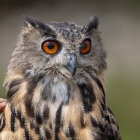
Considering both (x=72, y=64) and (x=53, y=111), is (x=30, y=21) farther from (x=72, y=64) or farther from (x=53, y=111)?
(x=53, y=111)

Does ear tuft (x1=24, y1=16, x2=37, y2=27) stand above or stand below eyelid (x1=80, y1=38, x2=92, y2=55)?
above

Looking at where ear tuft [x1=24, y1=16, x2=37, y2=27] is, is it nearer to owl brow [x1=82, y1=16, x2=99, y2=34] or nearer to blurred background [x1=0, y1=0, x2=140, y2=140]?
owl brow [x1=82, y1=16, x2=99, y2=34]

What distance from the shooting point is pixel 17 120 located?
253cm

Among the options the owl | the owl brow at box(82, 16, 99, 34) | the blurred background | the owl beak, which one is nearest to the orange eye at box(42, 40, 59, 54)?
the owl

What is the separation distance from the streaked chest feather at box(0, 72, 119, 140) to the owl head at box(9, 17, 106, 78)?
0.22 feet

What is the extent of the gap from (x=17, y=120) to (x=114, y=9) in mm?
7188

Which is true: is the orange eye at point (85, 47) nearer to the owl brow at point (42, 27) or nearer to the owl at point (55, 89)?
the owl at point (55, 89)

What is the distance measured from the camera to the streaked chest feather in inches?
98.5

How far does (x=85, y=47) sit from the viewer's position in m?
2.65

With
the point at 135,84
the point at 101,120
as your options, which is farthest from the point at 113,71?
the point at 101,120

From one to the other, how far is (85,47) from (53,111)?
0.42 metres

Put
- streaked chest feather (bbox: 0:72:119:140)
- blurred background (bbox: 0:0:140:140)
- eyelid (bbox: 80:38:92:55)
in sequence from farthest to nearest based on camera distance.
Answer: blurred background (bbox: 0:0:140:140)
eyelid (bbox: 80:38:92:55)
streaked chest feather (bbox: 0:72:119:140)

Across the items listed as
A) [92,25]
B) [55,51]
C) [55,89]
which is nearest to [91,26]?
[92,25]

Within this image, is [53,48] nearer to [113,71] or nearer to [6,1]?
[113,71]
